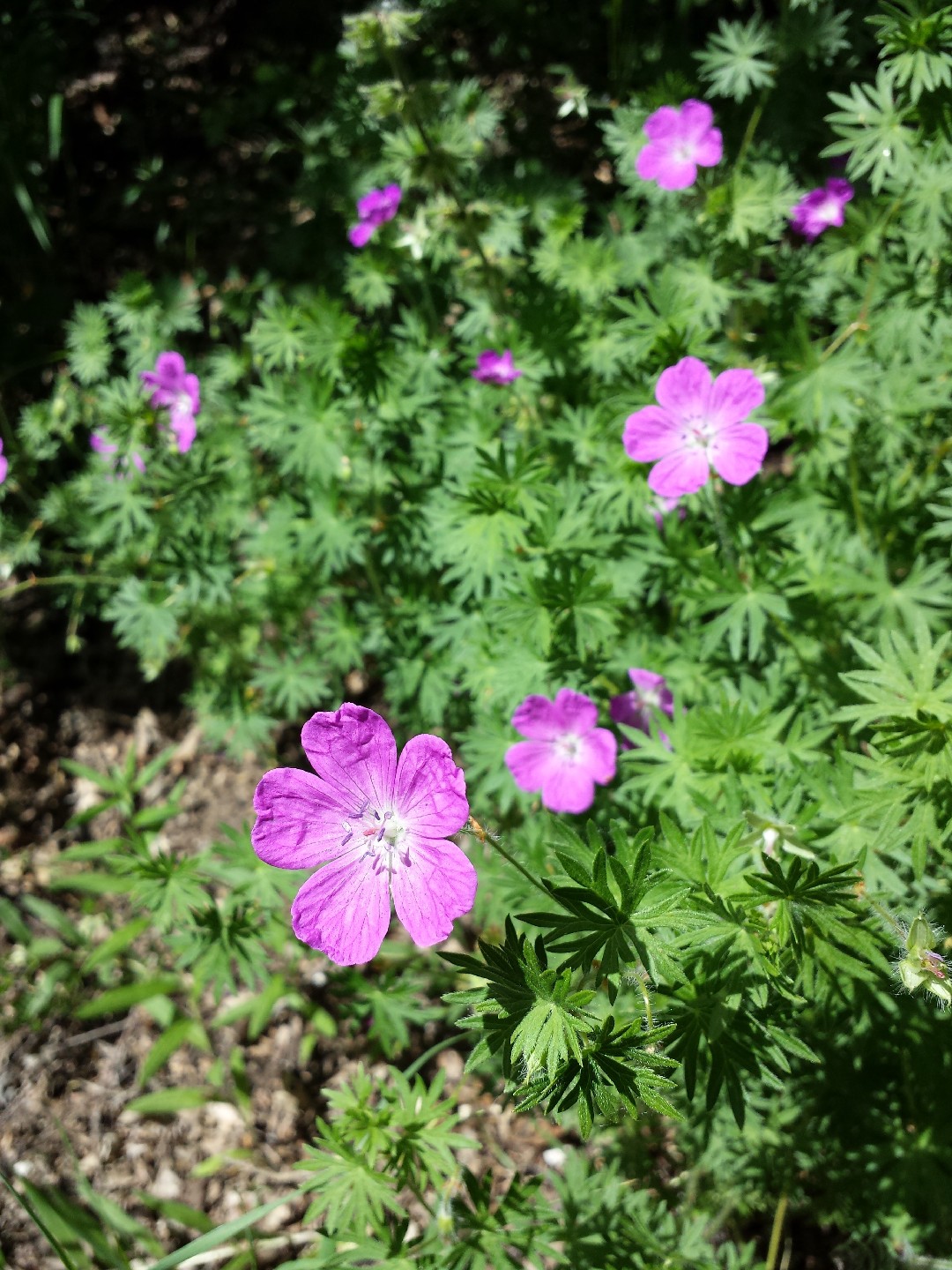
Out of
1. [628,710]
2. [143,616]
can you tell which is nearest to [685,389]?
[628,710]

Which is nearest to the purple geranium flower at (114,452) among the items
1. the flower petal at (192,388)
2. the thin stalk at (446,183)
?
the flower petal at (192,388)

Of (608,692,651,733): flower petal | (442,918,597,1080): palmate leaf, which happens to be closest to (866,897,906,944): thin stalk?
→ (442,918,597,1080): palmate leaf

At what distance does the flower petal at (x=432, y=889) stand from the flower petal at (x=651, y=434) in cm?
119

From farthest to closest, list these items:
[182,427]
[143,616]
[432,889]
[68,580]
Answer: [68,580] → [143,616] → [182,427] → [432,889]

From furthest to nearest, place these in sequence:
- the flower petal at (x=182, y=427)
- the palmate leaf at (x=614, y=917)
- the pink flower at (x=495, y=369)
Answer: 1. the flower petal at (x=182, y=427)
2. the pink flower at (x=495, y=369)
3. the palmate leaf at (x=614, y=917)

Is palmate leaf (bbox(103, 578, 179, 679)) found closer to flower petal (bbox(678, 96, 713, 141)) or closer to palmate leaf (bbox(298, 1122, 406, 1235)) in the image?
palmate leaf (bbox(298, 1122, 406, 1235))

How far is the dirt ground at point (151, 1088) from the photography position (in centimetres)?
296

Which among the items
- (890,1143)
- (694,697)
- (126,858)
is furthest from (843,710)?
(126,858)

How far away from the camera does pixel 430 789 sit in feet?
4.83

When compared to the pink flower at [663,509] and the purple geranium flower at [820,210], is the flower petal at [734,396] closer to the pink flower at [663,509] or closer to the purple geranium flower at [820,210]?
the pink flower at [663,509]

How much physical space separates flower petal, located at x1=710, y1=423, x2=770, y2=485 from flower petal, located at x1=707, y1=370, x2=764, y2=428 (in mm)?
29

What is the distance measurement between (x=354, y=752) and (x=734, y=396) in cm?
137

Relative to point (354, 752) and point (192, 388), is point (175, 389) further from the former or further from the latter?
point (354, 752)

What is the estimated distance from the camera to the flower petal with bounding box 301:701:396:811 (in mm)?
1486
